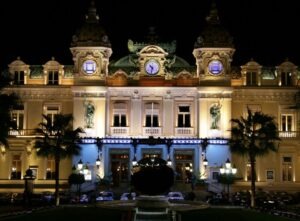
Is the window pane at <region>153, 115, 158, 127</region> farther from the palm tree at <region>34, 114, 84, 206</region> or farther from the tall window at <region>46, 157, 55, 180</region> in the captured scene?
the palm tree at <region>34, 114, 84, 206</region>

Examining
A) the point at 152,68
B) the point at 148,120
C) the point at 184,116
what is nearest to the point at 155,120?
the point at 148,120

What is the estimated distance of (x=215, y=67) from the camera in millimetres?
75562

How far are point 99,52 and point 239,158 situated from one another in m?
18.6

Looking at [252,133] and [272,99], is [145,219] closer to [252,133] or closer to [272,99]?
[252,133]

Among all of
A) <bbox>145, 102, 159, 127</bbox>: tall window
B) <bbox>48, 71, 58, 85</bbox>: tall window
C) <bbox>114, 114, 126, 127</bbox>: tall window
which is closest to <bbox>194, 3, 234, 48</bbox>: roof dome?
<bbox>145, 102, 159, 127</bbox>: tall window

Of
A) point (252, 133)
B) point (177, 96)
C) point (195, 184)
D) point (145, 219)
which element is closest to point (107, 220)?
point (145, 219)

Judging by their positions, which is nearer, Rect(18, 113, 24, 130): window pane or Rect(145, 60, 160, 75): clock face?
Rect(145, 60, 160, 75): clock face

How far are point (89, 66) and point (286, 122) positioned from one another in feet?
72.2

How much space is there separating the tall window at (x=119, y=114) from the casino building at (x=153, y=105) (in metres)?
0.11

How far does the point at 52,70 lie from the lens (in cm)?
7819

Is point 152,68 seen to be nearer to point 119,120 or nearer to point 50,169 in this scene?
point 119,120

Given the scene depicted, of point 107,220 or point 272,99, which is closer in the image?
point 107,220

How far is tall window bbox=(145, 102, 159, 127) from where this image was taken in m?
75.9

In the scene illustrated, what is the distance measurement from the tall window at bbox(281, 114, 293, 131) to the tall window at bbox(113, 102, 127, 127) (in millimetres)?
17014
